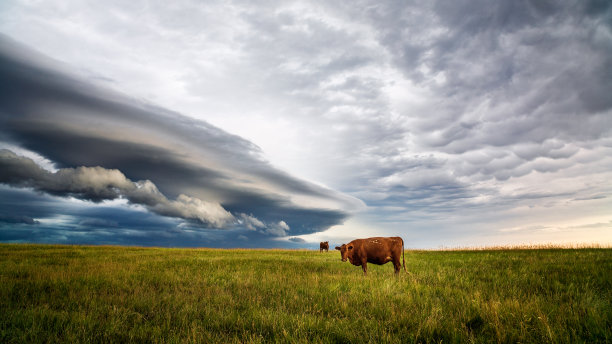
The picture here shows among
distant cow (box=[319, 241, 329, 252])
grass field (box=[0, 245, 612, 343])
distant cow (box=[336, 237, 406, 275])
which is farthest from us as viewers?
distant cow (box=[319, 241, 329, 252])

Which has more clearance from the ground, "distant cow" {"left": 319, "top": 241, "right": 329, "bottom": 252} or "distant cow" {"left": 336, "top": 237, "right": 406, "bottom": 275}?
"distant cow" {"left": 336, "top": 237, "right": 406, "bottom": 275}

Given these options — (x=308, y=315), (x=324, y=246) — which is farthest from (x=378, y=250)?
(x=324, y=246)

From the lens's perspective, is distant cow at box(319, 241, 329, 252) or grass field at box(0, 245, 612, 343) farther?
distant cow at box(319, 241, 329, 252)

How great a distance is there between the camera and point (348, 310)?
6441 millimetres

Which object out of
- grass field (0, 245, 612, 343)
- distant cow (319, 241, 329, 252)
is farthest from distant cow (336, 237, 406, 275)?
distant cow (319, 241, 329, 252)

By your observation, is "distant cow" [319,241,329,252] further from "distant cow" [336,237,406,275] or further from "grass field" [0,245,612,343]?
"grass field" [0,245,612,343]

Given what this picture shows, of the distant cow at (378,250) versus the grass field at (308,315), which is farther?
the distant cow at (378,250)

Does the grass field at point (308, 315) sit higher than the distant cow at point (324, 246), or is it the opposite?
the grass field at point (308, 315)

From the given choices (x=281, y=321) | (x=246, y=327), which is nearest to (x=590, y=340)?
(x=281, y=321)

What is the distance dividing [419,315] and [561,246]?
3274cm

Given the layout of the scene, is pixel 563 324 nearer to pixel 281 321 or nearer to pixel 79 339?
pixel 281 321

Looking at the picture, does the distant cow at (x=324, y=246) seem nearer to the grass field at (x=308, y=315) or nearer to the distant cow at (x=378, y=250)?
the distant cow at (x=378, y=250)

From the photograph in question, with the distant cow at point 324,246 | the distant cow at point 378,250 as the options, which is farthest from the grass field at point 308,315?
the distant cow at point 324,246

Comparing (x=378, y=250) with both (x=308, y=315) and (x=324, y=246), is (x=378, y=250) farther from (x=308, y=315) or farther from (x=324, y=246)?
(x=324, y=246)
